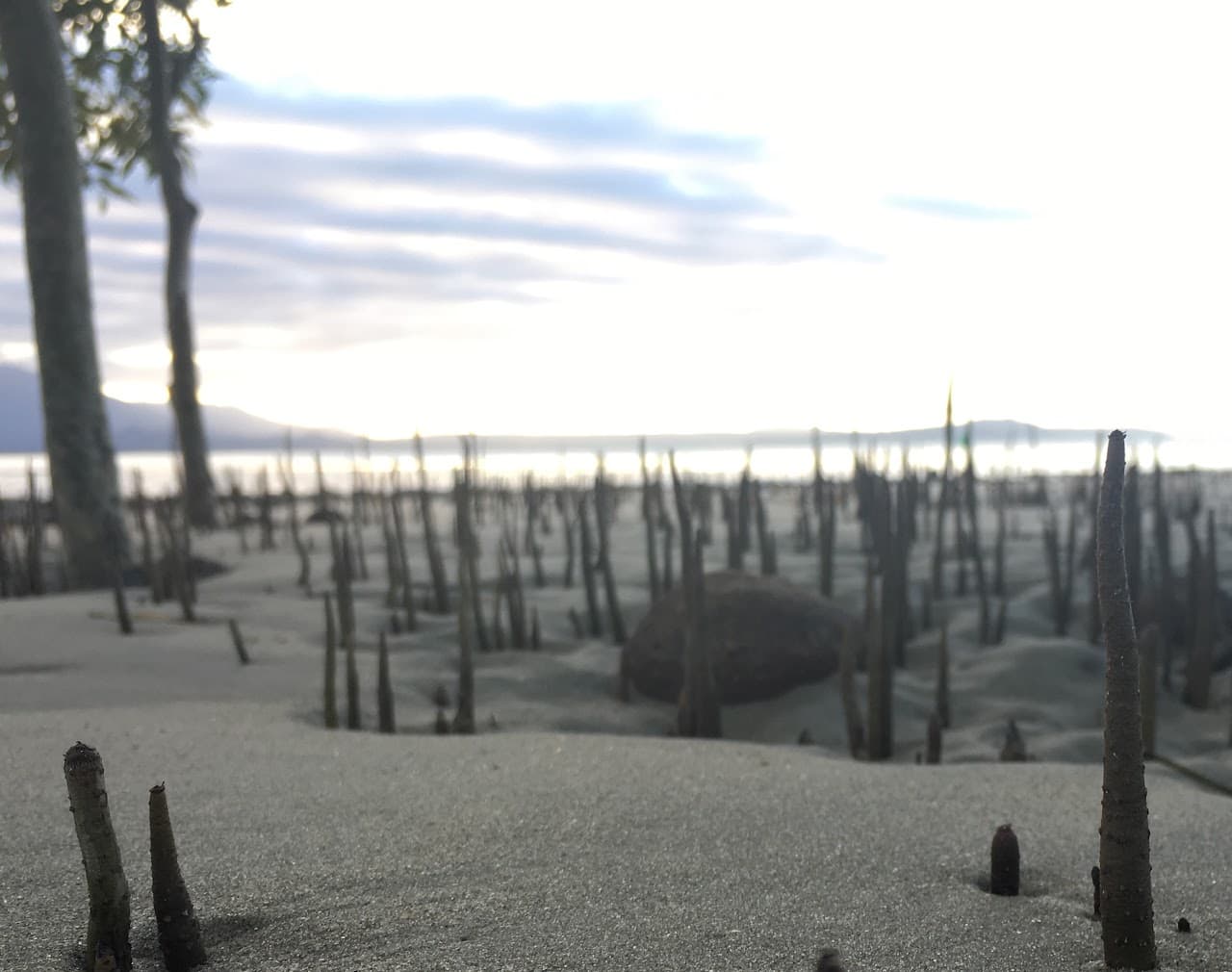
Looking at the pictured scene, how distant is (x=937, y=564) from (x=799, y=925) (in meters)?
4.56

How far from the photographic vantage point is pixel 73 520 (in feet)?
18.9

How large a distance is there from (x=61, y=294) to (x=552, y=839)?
491 cm

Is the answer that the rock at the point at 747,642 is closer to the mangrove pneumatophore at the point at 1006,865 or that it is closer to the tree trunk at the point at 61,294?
the mangrove pneumatophore at the point at 1006,865

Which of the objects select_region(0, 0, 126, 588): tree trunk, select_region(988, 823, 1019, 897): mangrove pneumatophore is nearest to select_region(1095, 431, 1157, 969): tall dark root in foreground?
select_region(988, 823, 1019, 897): mangrove pneumatophore

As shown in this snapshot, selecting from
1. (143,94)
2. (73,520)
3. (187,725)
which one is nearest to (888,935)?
(187,725)

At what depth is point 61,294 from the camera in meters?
5.58

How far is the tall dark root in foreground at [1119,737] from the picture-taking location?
1.34m

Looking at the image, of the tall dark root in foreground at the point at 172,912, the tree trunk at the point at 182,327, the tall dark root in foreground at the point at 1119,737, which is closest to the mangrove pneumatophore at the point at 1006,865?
the tall dark root in foreground at the point at 1119,737

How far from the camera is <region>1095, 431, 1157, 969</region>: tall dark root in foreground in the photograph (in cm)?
134

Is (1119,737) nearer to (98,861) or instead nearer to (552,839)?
(552,839)

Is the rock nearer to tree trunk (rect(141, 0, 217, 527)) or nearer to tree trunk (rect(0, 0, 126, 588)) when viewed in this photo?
tree trunk (rect(0, 0, 126, 588))

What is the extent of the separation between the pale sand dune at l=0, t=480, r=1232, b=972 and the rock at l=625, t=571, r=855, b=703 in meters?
0.46

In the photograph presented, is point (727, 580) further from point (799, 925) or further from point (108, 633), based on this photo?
point (799, 925)

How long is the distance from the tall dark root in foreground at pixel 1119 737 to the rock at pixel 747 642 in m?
2.87
